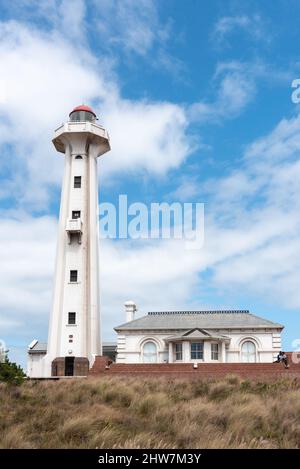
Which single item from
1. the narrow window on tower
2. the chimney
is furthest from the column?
the narrow window on tower

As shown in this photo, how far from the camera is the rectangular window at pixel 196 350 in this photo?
3559 centimetres

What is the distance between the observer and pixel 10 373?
20984 mm

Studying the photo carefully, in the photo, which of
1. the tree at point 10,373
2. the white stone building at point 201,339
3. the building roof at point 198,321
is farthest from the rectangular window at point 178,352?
the tree at point 10,373

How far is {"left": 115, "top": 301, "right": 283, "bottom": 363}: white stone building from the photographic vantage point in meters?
35.7

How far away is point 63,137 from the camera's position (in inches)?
1550

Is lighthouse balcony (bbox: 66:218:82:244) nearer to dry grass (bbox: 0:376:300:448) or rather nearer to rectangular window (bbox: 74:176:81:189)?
rectangular window (bbox: 74:176:81:189)

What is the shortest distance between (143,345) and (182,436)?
91.5ft

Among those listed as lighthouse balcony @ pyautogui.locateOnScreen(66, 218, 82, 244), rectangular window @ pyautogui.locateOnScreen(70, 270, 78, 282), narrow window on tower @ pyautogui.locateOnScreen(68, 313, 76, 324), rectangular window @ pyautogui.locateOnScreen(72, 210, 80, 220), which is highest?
Result: rectangular window @ pyautogui.locateOnScreen(72, 210, 80, 220)

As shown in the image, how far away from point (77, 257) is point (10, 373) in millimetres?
16223

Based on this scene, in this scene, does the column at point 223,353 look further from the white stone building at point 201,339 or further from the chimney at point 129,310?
the chimney at point 129,310

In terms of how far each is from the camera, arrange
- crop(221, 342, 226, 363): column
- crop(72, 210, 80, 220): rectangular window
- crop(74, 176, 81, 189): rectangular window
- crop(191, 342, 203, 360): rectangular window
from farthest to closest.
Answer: crop(74, 176, 81, 189): rectangular window < crop(72, 210, 80, 220): rectangular window < crop(191, 342, 203, 360): rectangular window < crop(221, 342, 226, 363): column

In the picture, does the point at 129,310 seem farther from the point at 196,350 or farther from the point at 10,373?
the point at 10,373
